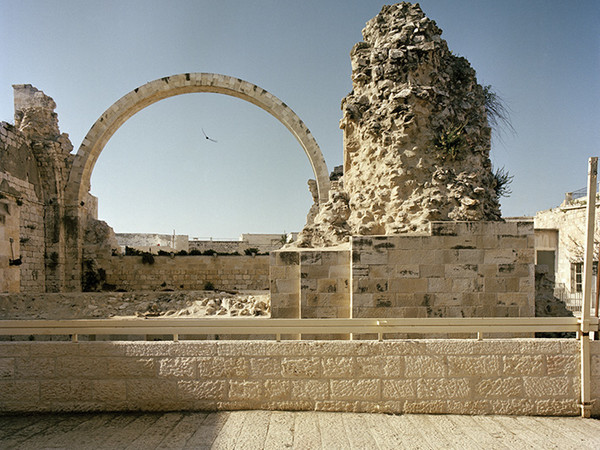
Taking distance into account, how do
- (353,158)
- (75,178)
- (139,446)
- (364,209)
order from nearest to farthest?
(139,446) → (364,209) → (353,158) → (75,178)

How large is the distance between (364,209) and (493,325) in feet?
8.29

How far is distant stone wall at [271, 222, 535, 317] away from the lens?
4.16 m

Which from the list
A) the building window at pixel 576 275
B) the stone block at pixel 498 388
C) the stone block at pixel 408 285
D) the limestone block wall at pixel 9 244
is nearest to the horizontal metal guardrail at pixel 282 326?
the stone block at pixel 498 388

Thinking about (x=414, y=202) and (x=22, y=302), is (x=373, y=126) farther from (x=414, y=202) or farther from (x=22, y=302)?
(x=22, y=302)

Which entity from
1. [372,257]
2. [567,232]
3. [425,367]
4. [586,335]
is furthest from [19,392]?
[567,232]

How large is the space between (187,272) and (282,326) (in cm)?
949

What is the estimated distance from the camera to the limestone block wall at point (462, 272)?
4160 mm

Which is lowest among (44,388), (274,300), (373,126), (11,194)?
(44,388)

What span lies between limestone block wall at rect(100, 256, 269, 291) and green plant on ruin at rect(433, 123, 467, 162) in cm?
804

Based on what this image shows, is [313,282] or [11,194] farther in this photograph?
[11,194]

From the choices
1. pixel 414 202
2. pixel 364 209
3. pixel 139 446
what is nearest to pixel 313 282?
pixel 364 209

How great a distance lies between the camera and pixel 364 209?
4.91 meters

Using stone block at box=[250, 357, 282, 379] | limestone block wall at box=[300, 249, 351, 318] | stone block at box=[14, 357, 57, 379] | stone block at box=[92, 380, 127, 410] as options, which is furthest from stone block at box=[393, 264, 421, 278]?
stone block at box=[14, 357, 57, 379]

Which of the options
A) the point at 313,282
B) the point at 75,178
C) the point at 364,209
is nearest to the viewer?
the point at 313,282
